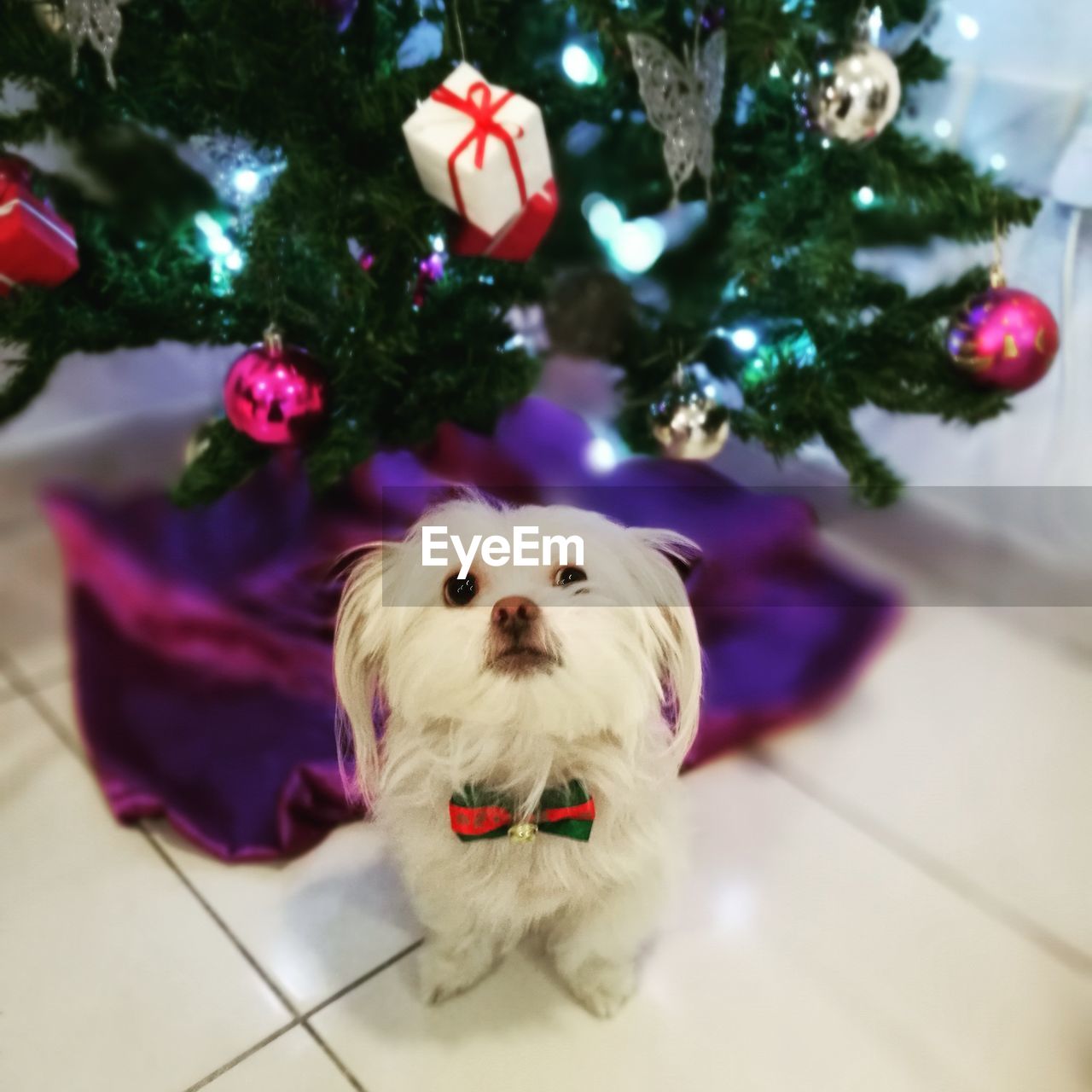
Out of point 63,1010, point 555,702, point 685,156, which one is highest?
point 685,156

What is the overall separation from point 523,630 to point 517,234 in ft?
1.82

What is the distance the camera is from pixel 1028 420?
1433 millimetres

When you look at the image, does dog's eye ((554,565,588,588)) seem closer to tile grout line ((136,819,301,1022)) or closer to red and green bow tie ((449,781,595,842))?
red and green bow tie ((449,781,595,842))

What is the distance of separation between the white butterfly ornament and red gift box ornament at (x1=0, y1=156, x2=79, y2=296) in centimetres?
62

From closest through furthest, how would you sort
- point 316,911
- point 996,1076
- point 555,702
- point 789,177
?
point 555,702 < point 996,1076 < point 316,911 < point 789,177

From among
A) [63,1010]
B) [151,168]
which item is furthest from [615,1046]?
[151,168]

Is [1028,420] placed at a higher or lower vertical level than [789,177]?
lower

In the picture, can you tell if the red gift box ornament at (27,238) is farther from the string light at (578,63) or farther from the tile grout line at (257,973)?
the string light at (578,63)

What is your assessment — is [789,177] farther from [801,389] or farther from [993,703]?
[993,703]

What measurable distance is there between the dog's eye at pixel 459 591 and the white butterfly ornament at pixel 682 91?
0.58 m

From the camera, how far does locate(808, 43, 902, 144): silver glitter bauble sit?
0.95 meters

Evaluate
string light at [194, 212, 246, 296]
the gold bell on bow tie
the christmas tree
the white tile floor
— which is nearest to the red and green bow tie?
the gold bell on bow tie

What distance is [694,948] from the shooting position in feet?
2.90

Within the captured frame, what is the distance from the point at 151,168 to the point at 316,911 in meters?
1.01
